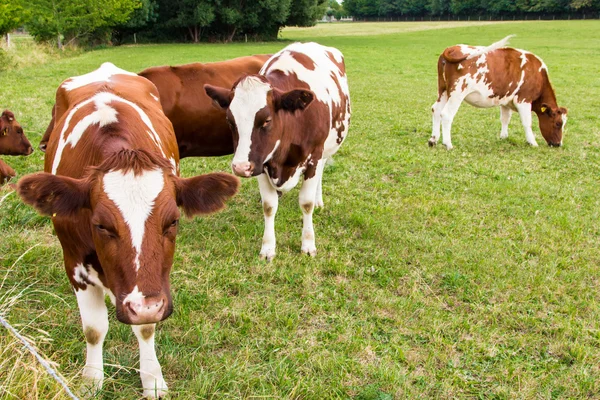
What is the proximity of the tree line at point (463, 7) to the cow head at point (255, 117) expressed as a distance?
75.5m

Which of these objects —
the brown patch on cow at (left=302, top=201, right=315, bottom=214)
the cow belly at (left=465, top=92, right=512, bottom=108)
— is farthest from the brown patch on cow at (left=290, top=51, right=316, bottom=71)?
the cow belly at (left=465, top=92, right=512, bottom=108)

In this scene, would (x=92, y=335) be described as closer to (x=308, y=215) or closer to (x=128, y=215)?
(x=128, y=215)

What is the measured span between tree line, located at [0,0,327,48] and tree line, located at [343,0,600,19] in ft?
132

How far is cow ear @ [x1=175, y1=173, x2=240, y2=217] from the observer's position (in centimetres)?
246

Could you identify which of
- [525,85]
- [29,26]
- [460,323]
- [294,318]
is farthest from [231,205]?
[29,26]

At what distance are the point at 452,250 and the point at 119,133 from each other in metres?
3.58

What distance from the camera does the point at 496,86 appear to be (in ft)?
29.5

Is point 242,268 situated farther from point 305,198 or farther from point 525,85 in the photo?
→ point 525,85

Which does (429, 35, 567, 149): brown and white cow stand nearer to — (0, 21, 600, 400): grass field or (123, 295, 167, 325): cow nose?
(0, 21, 600, 400): grass field

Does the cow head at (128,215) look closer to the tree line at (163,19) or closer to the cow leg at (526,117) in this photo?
the cow leg at (526,117)

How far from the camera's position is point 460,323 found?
12.3 ft

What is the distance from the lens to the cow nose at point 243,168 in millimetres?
4000

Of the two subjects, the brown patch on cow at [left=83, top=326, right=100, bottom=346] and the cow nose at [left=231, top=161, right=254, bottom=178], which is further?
the cow nose at [left=231, top=161, right=254, bottom=178]

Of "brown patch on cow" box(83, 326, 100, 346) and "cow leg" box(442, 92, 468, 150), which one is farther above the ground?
"cow leg" box(442, 92, 468, 150)
